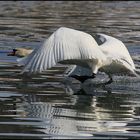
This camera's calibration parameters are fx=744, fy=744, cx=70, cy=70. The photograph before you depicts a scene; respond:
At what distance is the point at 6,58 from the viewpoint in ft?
59.8

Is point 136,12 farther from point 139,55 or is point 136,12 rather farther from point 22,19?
point 139,55

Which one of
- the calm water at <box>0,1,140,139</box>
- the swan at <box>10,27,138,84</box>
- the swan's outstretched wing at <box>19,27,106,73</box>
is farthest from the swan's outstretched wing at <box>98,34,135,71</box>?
the swan's outstretched wing at <box>19,27,106,73</box>

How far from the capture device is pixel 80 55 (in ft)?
42.9

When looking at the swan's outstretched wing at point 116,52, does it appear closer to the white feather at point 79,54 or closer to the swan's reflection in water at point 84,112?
the white feather at point 79,54

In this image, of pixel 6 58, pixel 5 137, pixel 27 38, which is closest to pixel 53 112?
pixel 5 137

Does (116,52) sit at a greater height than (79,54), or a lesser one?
lesser

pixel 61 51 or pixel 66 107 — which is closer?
pixel 66 107

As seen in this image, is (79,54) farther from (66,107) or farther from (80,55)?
(66,107)

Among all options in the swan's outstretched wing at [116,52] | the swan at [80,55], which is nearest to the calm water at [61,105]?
the swan at [80,55]

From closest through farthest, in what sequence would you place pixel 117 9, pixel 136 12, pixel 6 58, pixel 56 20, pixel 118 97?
pixel 118 97
pixel 6 58
pixel 56 20
pixel 136 12
pixel 117 9

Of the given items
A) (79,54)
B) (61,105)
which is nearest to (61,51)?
(79,54)

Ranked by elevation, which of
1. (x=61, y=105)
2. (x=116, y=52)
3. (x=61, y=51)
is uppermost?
(x=61, y=51)

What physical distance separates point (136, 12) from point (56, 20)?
7405mm

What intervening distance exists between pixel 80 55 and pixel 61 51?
1.36ft
